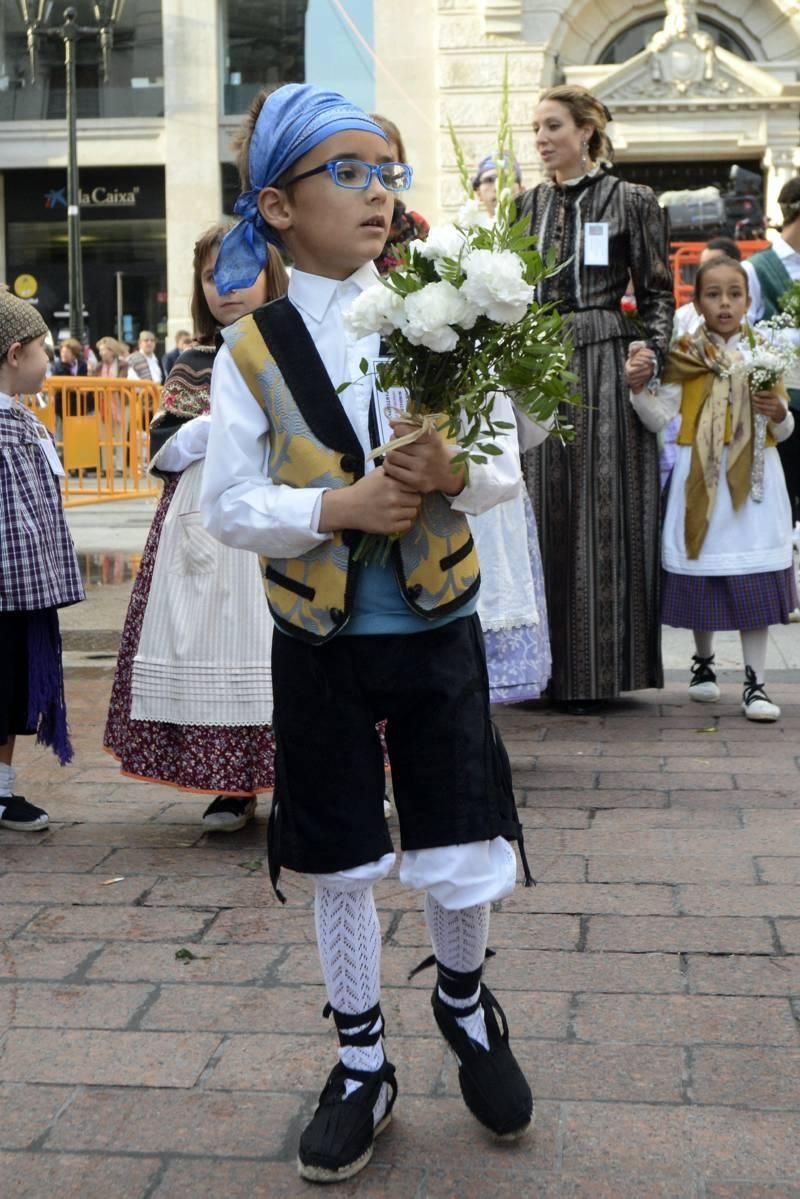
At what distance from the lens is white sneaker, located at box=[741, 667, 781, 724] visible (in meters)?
6.21

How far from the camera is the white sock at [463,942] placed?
9.18ft

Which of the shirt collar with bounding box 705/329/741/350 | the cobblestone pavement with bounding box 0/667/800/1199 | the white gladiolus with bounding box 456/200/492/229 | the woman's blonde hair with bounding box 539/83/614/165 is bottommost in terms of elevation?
the cobblestone pavement with bounding box 0/667/800/1199

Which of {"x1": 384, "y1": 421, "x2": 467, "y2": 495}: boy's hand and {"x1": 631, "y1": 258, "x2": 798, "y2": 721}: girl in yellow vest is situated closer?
{"x1": 384, "y1": 421, "x2": 467, "y2": 495}: boy's hand

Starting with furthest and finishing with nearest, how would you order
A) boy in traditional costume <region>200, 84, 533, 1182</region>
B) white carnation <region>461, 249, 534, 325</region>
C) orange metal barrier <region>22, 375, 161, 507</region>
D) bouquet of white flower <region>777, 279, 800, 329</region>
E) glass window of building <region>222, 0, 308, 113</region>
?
1. glass window of building <region>222, 0, 308, 113</region>
2. orange metal barrier <region>22, 375, 161, 507</region>
3. bouquet of white flower <region>777, 279, 800, 329</region>
4. boy in traditional costume <region>200, 84, 533, 1182</region>
5. white carnation <region>461, 249, 534, 325</region>

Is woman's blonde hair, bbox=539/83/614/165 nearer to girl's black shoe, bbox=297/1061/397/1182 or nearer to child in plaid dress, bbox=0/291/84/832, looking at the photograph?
child in plaid dress, bbox=0/291/84/832

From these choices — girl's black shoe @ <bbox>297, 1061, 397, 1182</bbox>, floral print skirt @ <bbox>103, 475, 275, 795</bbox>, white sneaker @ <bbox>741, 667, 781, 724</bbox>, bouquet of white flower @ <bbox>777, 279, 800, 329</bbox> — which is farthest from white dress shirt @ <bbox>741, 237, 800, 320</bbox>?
girl's black shoe @ <bbox>297, 1061, 397, 1182</bbox>

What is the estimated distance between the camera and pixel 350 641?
107 inches

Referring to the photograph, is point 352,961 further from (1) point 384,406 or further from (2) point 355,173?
(2) point 355,173

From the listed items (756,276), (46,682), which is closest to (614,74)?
(756,276)

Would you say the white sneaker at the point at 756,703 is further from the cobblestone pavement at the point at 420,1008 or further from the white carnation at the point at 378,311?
the white carnation at the point at 378,311

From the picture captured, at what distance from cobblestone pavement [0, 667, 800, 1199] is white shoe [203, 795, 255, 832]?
0.15 ft

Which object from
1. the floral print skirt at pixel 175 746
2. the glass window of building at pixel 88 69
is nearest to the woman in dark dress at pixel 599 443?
the floral print skirt at pixel 175 746

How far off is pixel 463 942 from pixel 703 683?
405 cm

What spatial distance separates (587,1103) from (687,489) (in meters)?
3.85
